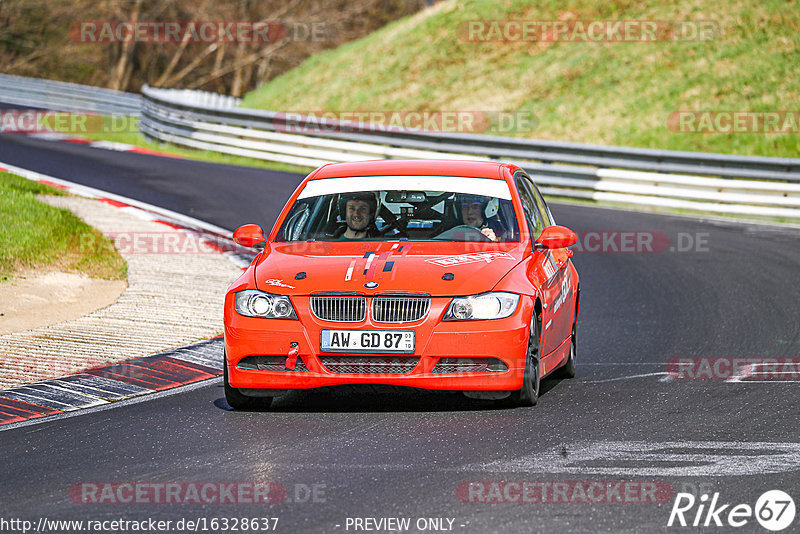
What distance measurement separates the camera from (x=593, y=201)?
23.7 m

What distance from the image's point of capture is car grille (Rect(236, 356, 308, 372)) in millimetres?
7680

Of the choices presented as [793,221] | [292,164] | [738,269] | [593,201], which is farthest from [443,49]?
[738,269]

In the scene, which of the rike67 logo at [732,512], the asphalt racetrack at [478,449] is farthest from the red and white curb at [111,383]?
the rike67 logo at [732,512]

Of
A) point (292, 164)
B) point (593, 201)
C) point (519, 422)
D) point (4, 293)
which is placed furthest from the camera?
point (292, 164)

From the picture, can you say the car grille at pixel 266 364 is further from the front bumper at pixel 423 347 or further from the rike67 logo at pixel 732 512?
the rike67 logo at pixel 732 512

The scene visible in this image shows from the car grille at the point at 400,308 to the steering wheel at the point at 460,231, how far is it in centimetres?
114

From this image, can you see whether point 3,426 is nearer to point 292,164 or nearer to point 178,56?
point 292,164

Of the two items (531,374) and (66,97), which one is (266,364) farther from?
(66,97)

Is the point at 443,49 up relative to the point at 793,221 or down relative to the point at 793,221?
up

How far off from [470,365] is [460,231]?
1364mm

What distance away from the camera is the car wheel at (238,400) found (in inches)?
313

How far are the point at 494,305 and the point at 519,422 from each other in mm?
724

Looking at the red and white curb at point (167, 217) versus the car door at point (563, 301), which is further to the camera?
the red and white curb at point (167, 217)

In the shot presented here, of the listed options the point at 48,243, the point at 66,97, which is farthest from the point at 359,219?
the point at 66,97
